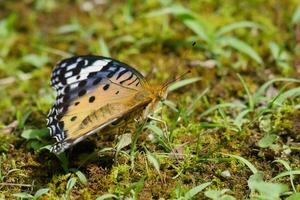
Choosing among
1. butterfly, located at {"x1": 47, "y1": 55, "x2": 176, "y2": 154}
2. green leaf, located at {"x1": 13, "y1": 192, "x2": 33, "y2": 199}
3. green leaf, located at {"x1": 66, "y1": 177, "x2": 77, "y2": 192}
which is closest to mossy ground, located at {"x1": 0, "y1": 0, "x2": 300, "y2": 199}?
green leaf, located at {"x1": 66, "y1": 177, "x2": 77, "y2": 192}

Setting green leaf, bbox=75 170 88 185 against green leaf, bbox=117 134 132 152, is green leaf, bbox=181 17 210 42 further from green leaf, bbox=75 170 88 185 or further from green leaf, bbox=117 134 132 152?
green leaf, bbox=75 170 88 185

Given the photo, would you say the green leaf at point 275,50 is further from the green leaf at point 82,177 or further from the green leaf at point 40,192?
the green leaf at point 40,192

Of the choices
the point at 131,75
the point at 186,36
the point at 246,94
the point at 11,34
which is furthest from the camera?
the point at 11,34

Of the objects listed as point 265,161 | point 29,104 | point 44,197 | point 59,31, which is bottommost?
point 265,161

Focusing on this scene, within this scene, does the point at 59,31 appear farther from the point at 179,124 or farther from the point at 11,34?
the point at 179,124

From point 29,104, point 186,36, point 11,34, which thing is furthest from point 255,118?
point 11,34
